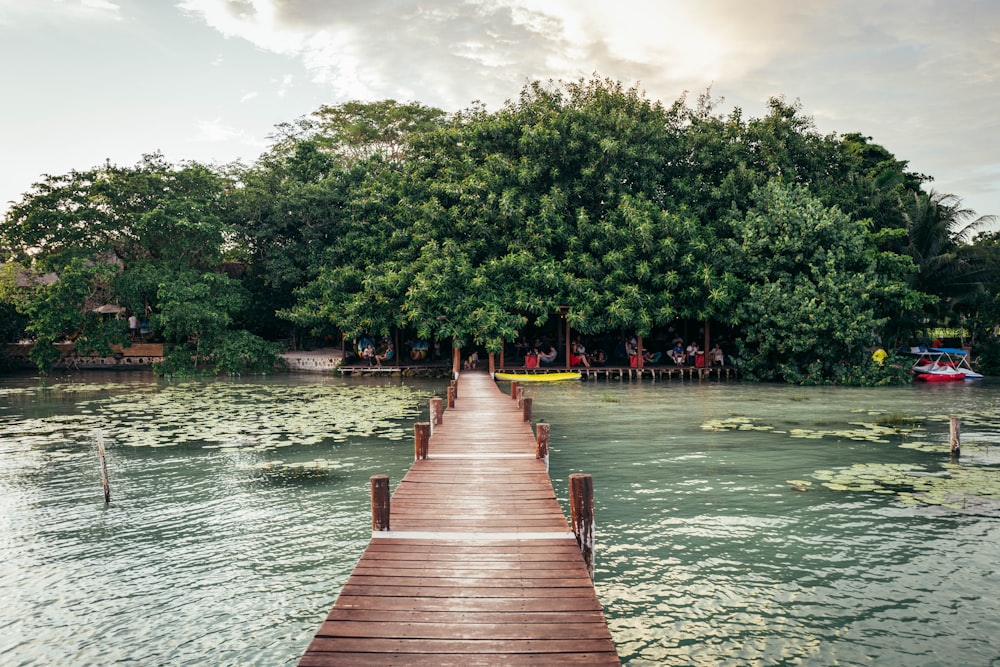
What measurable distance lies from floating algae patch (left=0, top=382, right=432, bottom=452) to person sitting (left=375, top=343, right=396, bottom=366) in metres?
7.15

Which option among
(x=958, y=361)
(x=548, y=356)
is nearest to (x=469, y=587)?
(x=548, y=356)

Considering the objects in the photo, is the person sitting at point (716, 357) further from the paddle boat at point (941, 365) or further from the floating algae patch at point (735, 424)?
the floating algae patch at point (735, 424)

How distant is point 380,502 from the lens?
7.35 metres

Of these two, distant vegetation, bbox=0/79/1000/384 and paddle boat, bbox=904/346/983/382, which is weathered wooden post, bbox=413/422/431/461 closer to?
distant vegetation, bbox=0/79/1000/384

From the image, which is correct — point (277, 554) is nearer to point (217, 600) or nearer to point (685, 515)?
point (217, 600)

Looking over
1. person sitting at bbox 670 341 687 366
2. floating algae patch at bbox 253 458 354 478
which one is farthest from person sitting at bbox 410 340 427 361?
floating algae patch at bbox 253 458 354 478

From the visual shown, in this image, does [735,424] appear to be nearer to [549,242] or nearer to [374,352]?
[549,242]

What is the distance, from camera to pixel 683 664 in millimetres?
6141

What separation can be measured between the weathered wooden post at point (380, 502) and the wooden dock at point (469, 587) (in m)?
0.06

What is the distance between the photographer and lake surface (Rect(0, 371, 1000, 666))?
6.71 meters

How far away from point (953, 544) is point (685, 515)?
362 cm

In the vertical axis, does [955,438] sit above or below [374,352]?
below

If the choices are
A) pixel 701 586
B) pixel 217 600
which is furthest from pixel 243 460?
pixel 701 586

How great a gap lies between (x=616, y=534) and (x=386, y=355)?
26.3 metres
